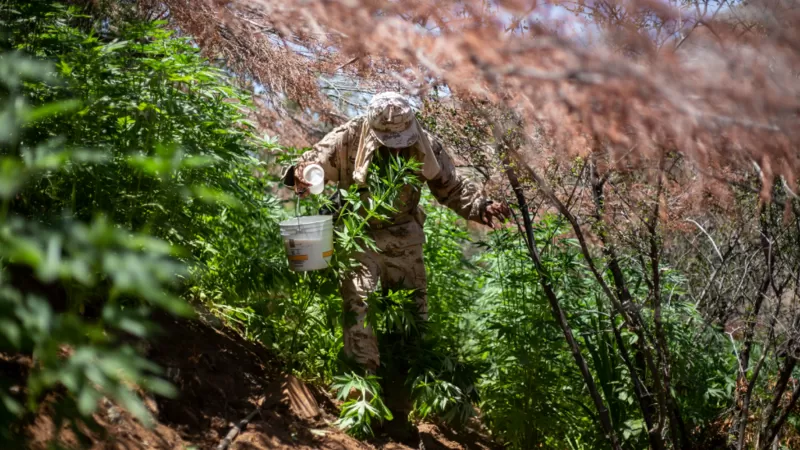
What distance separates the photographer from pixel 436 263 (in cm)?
474

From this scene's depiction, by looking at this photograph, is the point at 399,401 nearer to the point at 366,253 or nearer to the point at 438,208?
the point at 366,253

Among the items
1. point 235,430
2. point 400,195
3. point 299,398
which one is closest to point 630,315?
point 400,195

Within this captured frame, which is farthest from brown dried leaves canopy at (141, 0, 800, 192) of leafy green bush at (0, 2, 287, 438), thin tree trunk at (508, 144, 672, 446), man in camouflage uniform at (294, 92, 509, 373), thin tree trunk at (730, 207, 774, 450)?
man in camouflage uniform at (294, 92, 509, 373)

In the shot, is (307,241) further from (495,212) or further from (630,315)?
(630,315)

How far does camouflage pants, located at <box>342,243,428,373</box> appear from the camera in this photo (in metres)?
3.80

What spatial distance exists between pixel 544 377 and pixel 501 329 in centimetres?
37

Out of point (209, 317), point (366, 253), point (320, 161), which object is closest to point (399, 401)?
point (366, 253)

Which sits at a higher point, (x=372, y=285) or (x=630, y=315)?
(x=630, y=315)

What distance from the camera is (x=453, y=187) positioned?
13.9 ft

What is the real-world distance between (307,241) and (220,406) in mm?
813

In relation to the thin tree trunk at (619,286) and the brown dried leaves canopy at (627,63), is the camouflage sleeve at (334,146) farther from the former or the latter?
the brown dried leaves canopy at (627,63)

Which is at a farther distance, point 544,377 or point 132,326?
point 544,377

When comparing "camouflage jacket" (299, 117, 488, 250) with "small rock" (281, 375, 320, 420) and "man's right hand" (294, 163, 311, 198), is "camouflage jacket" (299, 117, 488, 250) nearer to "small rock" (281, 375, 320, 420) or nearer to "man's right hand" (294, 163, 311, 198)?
"man's right hand" (294, 163, 311, 198)

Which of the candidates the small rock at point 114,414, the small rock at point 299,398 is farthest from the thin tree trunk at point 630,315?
the small rock at point 114,414
